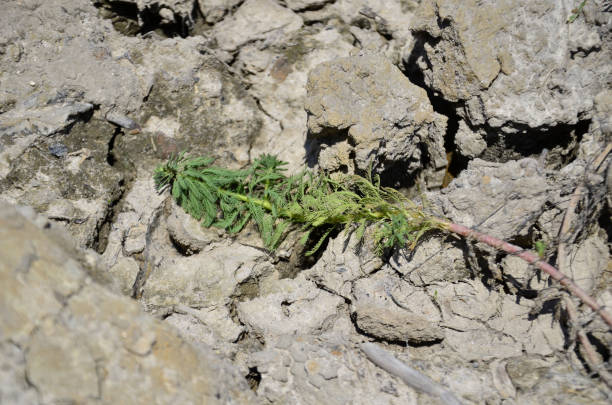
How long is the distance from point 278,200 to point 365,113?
28.8 inches

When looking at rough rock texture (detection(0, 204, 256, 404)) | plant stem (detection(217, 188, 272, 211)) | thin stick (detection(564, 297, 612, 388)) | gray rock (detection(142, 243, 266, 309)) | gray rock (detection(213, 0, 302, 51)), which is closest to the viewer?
rough rock texture (detection(0, 204, 256, 404))

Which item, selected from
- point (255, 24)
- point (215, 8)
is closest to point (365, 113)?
point (255, 24)

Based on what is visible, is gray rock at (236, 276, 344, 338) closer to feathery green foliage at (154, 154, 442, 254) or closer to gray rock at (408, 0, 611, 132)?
feathery green foliage at (154, 154, 442, 254)

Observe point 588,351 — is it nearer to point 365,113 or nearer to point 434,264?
point 434,264

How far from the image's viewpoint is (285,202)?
288 cm

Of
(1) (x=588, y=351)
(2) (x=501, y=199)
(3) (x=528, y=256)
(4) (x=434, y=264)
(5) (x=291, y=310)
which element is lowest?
(5) (x=291, y=310)

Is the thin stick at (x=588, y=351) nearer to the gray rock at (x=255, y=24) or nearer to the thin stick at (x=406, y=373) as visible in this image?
the thin stick at (x=406, y=373)

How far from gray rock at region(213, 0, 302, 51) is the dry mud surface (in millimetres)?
180

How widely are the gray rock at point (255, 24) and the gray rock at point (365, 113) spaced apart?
819 millimetres

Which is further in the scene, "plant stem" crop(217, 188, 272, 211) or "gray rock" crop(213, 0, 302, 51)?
"gray rock" crop(213, 0, 302, 51)

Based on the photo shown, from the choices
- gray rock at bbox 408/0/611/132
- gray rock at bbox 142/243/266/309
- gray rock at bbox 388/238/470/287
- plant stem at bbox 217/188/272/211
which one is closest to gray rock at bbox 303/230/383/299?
gray rock at bbox 388/238/470/287

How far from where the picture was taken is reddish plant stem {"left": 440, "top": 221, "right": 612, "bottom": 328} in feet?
7.48

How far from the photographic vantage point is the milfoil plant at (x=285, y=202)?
8.71ft

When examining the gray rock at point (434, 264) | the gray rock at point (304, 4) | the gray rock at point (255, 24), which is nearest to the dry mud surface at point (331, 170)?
the gray rock at point (434, 264)
